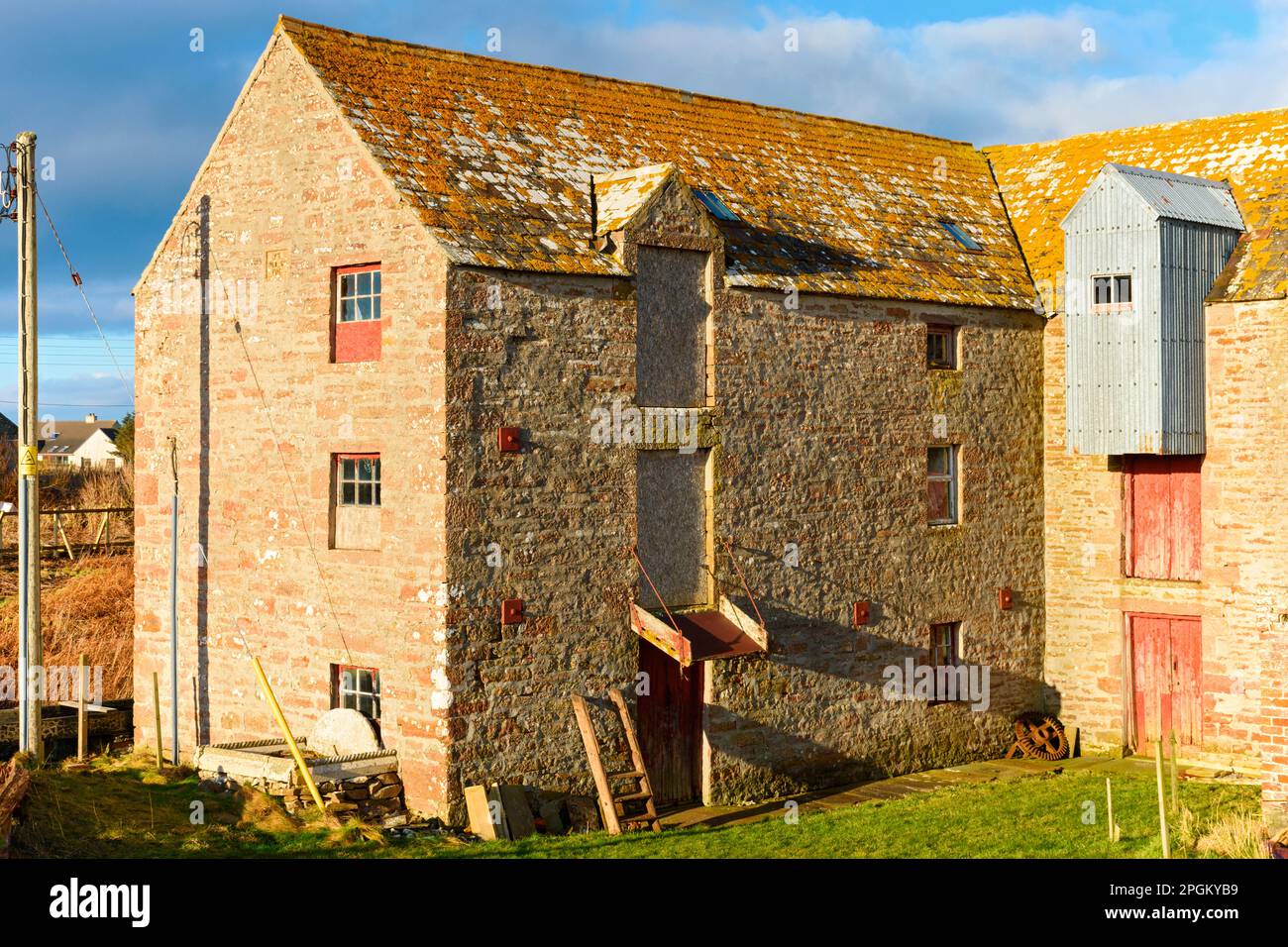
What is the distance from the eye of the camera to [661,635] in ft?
61.8

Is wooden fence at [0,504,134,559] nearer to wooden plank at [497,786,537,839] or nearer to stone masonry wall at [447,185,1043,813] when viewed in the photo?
stone masonry wall at [447,185,1043,813]

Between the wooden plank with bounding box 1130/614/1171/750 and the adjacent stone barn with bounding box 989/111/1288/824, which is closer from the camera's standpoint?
the adjacent stone barn with bounding box 989/111/1288/824

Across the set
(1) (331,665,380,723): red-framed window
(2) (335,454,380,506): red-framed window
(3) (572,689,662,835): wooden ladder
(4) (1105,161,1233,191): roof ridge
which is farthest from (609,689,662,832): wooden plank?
(4) (1105,161,1233,191): roof ridge

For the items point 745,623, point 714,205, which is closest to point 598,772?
point 745,623

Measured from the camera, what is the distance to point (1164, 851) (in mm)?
14477

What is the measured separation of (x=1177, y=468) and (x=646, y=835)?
400 inches

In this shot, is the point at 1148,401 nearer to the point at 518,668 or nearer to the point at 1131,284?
the point at 1131,284

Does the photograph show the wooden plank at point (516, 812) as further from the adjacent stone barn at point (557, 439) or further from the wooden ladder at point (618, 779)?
the wooden ladder at point (618, 779)

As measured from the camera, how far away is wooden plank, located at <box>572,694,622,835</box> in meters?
18.2

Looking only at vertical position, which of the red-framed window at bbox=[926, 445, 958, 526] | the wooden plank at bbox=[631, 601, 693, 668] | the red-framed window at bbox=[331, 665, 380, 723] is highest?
the red-framed window at bbox=[926, 445, 958, 526]

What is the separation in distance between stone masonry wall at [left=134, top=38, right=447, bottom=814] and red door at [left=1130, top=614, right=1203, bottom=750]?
11.4m

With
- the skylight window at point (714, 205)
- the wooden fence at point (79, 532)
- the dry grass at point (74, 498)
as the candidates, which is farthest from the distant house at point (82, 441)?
the skylight window at point (714, 205)

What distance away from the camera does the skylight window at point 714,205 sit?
21523mm

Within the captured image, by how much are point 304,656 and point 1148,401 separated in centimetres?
1221
